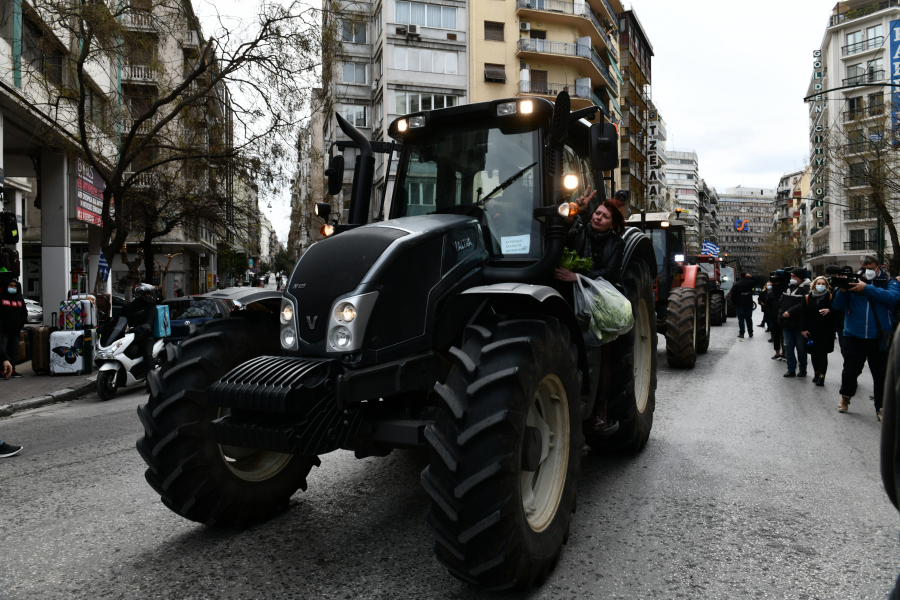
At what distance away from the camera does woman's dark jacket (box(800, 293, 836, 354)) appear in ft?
34.8

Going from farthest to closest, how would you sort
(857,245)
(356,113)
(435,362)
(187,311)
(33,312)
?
(857,245) < (356,113) < (33,312) < (187,311) < (435,362)

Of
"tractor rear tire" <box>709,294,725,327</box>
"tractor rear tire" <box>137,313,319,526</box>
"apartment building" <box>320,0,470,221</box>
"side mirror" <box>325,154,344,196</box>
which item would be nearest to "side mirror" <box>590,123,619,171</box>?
"side mirror" <box>325,154,344,196</box>

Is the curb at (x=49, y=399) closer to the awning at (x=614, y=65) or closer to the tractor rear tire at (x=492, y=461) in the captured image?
the tractor rear tire at (x=492, y=461)

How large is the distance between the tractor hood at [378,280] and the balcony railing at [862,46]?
257ft

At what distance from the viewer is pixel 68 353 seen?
1323cm

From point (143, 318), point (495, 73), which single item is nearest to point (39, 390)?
point (143, 318)

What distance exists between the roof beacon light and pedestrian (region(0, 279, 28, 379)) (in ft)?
30.8

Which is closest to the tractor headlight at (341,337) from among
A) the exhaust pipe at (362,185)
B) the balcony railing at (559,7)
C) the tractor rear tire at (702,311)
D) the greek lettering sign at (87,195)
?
the exhaust pipe at (362,185)

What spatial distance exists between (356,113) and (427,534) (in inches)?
1780

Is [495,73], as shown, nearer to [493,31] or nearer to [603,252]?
[493,31]

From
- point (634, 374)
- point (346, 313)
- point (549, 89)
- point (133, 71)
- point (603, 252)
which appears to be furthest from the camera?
point (549, 89)

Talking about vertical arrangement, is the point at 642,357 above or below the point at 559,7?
below

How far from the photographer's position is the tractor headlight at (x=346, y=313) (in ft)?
11.3

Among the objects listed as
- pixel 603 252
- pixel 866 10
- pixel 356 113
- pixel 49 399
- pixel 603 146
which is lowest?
pixel 49 399
